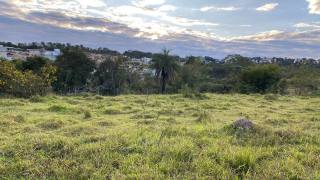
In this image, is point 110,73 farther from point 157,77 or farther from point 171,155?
point 171,155

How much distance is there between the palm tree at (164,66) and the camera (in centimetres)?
4616

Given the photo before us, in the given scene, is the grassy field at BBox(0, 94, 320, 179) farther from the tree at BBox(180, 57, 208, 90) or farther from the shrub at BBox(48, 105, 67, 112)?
the tree at BBox(180, 57, 208, 90)

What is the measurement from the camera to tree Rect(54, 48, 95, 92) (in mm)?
45312

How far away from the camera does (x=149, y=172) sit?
5105 millimetres

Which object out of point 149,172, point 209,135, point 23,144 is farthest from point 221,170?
point 23,144

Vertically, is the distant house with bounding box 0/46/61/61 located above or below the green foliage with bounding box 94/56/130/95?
above

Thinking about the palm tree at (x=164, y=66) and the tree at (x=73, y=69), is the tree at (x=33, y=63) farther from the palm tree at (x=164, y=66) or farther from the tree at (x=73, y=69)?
the palm tree at (x=164, y=66)

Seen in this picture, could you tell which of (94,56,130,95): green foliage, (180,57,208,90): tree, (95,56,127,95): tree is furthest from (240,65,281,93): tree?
(95,56,127,95): tree

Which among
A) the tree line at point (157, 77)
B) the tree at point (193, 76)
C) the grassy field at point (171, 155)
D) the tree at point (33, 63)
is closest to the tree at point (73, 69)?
the tree line at point (157, 77)

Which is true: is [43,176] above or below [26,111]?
above

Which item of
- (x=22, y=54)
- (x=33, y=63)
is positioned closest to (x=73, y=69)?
(x=33, y=63)

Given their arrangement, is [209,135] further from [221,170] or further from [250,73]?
[250,73]

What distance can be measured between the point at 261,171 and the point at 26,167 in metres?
3.08

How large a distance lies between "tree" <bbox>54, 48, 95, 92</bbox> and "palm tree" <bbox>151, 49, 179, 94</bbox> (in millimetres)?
7767
